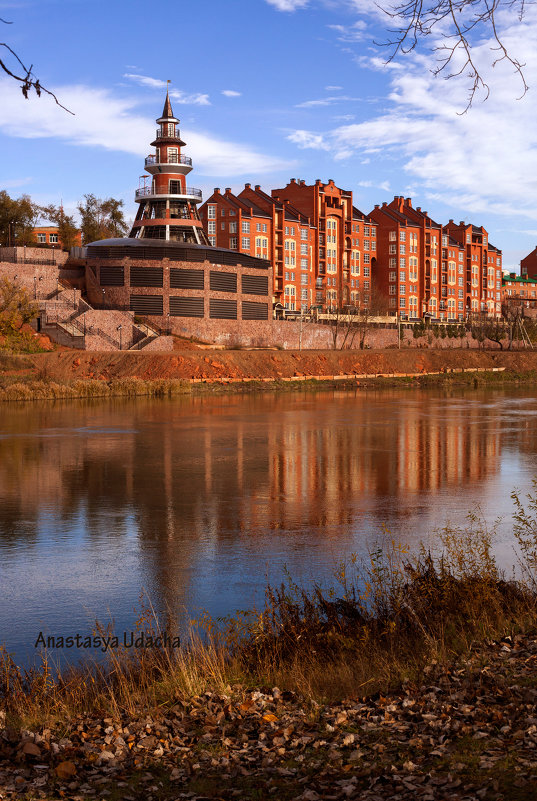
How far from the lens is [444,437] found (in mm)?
34875

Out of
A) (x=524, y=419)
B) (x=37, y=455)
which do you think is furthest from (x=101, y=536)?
(x=524, y=419)

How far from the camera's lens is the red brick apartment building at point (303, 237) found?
105 m

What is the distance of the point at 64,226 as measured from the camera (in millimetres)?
105562

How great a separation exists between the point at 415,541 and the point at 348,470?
10.1 m

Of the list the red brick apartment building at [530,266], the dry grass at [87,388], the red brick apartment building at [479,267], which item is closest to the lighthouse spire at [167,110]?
the dry grass at [87,388]

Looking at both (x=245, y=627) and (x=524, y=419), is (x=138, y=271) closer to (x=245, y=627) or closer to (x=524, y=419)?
(x=524, y=419)

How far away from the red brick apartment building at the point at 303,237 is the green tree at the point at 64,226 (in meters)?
16.5

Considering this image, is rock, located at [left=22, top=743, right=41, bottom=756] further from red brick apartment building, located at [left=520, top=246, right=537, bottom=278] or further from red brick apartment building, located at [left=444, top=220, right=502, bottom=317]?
red brick apartment building, located at [left=520, top=246, right=537, bottom=278]

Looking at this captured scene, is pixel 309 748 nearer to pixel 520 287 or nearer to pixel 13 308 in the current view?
Result: pixel 13 308

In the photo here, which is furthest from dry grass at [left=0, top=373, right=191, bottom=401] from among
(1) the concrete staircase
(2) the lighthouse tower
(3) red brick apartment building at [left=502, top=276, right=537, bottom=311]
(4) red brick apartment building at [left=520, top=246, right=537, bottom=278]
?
(4) red brick apartment building at [left=520, top=246, right=537, bottom=278]

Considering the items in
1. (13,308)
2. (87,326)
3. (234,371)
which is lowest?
(234,371)

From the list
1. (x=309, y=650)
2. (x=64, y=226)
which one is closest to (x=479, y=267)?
(x=64, y=226)

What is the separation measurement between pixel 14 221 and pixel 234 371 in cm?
4284

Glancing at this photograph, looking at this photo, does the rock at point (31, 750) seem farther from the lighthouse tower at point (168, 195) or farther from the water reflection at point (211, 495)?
the lighthouse tower at point (168, 195)
